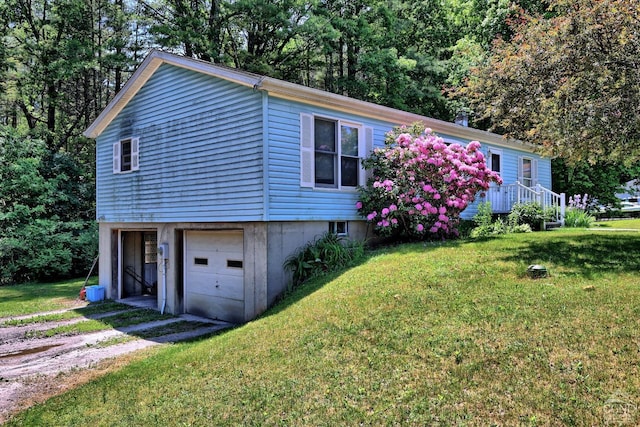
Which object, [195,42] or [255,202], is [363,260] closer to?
[255,202]

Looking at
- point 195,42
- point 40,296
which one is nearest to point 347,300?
point 40,296

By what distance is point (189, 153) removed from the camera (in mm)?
10664

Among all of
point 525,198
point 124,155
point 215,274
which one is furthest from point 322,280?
point 525,198

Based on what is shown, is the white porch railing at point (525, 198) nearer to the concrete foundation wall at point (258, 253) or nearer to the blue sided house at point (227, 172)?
the blue sided house at point (227, 172)

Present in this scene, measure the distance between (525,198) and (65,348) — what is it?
13.9m

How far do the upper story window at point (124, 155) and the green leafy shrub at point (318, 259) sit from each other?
6097 mm

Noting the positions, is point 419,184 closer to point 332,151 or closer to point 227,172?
point 332,151

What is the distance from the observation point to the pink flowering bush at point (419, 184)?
34.1ft

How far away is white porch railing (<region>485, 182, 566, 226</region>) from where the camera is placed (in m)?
14.1

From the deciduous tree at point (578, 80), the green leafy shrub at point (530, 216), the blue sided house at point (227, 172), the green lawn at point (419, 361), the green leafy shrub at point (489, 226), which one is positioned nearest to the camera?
the green lawn at point (419, 361)

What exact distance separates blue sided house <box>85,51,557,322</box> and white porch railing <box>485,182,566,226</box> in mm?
3021

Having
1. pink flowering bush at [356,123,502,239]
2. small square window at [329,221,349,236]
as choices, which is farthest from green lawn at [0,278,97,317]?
pink flowering bush at [356,123,502,239]

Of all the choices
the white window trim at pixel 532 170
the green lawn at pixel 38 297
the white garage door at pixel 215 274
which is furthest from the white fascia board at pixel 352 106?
the green lawn at pixel 38 297

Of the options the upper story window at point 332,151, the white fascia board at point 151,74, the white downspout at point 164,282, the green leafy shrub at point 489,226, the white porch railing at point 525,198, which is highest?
the white fascia board at point 151,74
